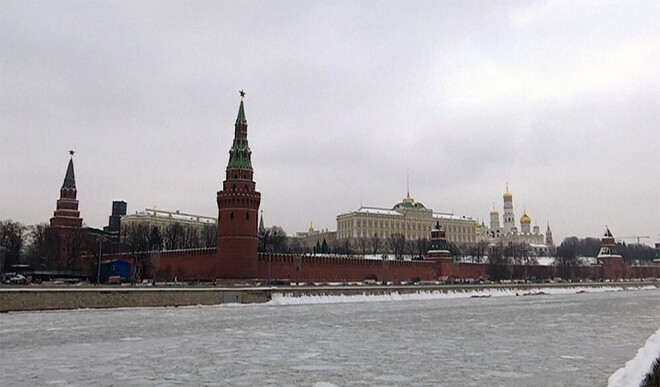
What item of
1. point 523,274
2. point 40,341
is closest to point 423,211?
point 523,274

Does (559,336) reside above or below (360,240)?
below

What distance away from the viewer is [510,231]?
6447 inches

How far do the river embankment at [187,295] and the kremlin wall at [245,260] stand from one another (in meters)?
8.86

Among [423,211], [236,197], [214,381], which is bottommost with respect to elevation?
[214,381]

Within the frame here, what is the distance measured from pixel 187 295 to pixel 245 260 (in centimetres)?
1466

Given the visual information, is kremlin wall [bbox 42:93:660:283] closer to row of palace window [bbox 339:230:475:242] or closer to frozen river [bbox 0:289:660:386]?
frozen river [bbox 0:289:660:386]

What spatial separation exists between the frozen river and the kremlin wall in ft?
78.7

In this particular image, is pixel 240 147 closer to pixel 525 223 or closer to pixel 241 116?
pixel 241 116

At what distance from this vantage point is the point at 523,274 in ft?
302

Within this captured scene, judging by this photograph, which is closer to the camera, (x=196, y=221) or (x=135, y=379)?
(x=135, y=379)

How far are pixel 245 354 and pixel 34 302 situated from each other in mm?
20160

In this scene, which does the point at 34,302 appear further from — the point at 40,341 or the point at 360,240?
the point at 360,240

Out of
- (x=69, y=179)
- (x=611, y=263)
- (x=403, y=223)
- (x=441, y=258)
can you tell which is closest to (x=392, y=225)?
(x=403, y=223)

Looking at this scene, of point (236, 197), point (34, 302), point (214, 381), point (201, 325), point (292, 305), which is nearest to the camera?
point (214, 381)
